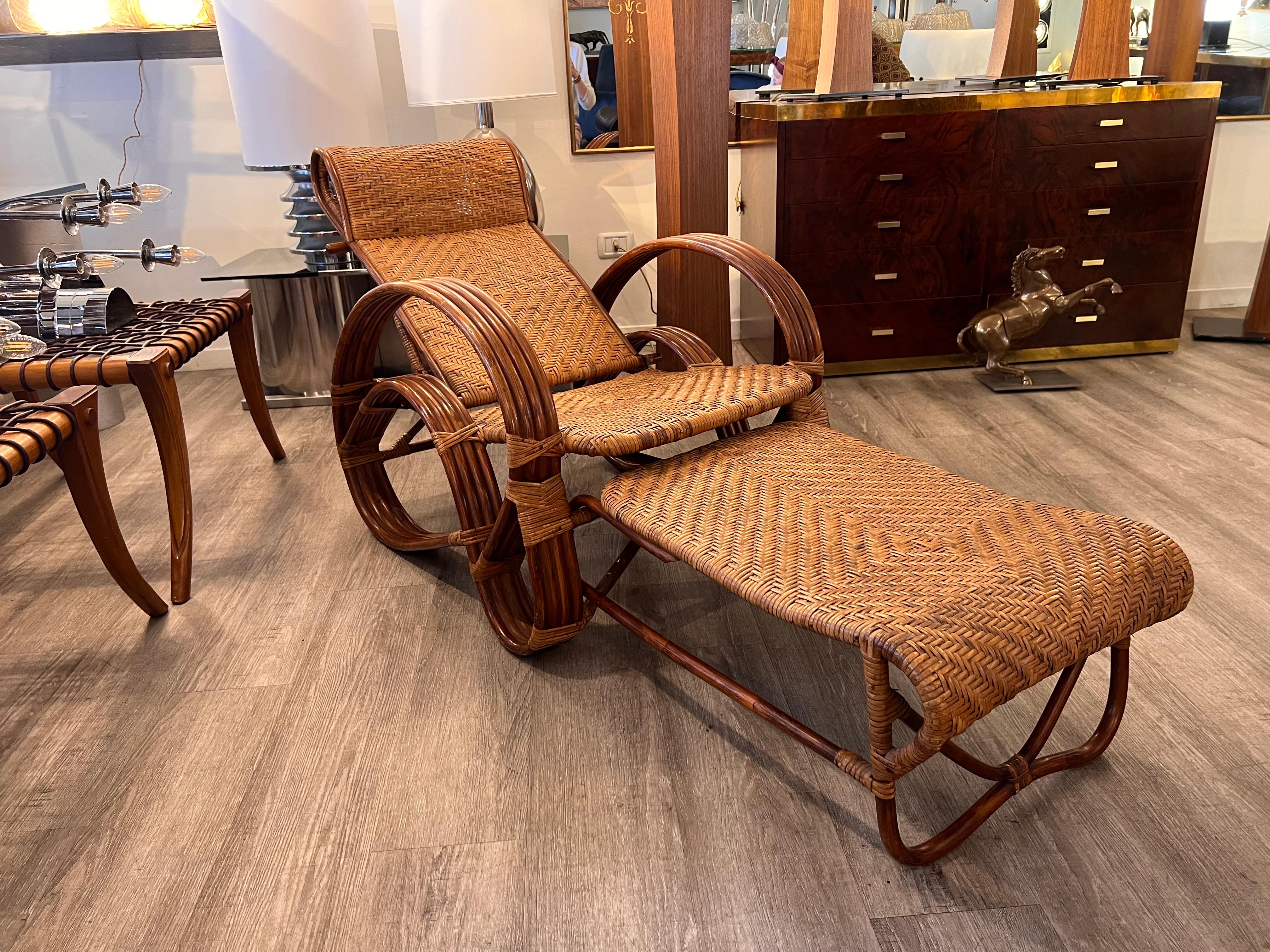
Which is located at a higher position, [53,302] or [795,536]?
[53,302]

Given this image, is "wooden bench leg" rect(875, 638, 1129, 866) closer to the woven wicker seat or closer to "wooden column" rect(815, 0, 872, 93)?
the woven wicker seat

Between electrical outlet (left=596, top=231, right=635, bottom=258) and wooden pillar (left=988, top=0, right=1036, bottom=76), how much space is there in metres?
1.34

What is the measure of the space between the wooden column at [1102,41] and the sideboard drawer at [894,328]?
0.88 metres

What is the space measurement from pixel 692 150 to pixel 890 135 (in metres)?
0.79

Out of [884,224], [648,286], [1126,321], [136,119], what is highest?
[136,119]

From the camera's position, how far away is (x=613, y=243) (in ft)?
10.9

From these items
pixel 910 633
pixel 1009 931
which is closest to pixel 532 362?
pixel 910 633

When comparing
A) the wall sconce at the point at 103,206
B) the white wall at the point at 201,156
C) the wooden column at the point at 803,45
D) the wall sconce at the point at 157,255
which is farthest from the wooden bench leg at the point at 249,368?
the wooden column at the point at 803,45

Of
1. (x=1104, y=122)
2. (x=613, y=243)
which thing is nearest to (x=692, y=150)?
(x=613, y=243)

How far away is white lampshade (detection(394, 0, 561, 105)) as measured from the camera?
251 centimetres

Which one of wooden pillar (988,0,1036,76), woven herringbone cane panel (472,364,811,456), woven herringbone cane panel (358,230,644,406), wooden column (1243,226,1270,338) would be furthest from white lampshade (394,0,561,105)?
wooden column (1243,226,1270,338)

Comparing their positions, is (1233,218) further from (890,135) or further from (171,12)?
(171,12)

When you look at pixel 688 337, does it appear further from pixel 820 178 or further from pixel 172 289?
pixel 172 289

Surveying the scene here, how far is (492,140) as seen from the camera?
217 cm
